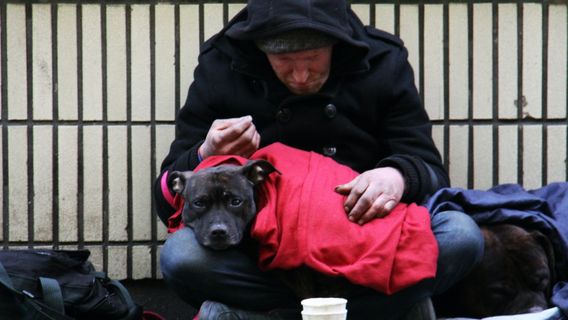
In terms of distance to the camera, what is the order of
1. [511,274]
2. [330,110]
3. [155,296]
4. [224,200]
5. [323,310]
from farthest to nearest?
[155,296]
[330,110]
[511,274]
[224,200]
[323,310]

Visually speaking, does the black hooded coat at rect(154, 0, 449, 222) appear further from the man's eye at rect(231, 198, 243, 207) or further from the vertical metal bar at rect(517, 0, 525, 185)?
the vertical metal bar at rect(517, 0, 525, 185)

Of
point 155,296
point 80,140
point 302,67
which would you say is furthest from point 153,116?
point 302,67

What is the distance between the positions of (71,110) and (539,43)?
181cm

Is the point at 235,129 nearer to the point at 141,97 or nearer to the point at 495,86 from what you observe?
the point at 141,97

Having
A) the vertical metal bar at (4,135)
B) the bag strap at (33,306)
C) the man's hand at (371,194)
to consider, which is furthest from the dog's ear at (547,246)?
the vertical metal bar at (4,135)

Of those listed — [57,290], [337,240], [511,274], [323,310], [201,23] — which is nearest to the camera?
[323,310]

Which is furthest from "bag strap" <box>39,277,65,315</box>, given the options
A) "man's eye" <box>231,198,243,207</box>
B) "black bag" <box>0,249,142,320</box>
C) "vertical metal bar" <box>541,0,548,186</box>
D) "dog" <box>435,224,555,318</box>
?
"vertical metal bar" <box>541,0,548,186</box>

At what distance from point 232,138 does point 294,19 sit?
0.43m

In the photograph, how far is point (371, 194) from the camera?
328 centimetres

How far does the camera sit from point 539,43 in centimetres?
413

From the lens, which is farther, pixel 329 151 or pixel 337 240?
pixel 329 151

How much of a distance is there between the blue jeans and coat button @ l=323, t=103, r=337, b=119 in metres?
0.52

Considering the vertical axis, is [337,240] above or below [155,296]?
above

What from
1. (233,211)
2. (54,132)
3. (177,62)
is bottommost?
(233,211)
